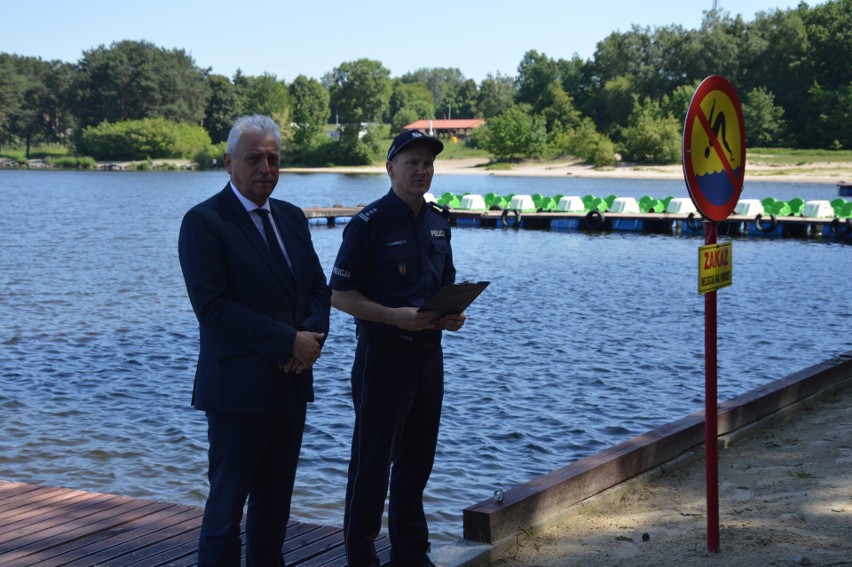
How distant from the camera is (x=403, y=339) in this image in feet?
14.5

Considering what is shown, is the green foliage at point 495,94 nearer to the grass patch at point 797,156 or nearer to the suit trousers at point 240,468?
the grass patch at point 797,156

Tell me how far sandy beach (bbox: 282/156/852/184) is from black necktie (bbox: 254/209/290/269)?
243 ft

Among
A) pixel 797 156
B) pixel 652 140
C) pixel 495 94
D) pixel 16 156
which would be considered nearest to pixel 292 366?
pixel 797 156

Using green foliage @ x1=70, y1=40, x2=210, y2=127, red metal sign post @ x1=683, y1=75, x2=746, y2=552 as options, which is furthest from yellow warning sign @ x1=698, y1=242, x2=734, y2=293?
green foliage @ x1=70, y1=40, x2=210, y2=127

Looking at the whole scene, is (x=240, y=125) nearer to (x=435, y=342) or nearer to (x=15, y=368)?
(x=435, y=342)

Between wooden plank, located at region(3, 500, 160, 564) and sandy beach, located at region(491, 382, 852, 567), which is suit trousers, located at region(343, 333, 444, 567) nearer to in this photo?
sandy beach, located at region(491, 382, 852, 567)

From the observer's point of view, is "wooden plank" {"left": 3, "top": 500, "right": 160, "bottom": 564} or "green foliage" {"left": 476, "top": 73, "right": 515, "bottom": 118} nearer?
"wooden plank" {"left": 3, "top": 500, "right": 160, "bottom": 564}

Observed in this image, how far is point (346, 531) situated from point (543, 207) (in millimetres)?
36687

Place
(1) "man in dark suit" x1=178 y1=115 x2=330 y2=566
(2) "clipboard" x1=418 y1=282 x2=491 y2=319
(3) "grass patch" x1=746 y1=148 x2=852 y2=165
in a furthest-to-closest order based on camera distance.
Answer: (3) "grass patch" x1=746 y1=148 x2=852 y2=165, (2) "clipboard" x1=418 y1=282 x2=491 y2=319, (1) "man in dark suit" x1=178 y1=115 x2=330 y2=566

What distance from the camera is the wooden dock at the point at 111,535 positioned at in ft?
16.5

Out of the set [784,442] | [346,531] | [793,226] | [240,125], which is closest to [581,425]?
[784,442]

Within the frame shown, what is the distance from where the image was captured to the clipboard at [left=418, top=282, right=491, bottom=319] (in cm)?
420

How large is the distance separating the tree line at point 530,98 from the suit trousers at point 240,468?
9641cm

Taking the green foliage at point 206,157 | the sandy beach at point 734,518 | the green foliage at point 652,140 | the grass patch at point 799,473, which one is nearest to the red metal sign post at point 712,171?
the sandy beach at point 734,518
